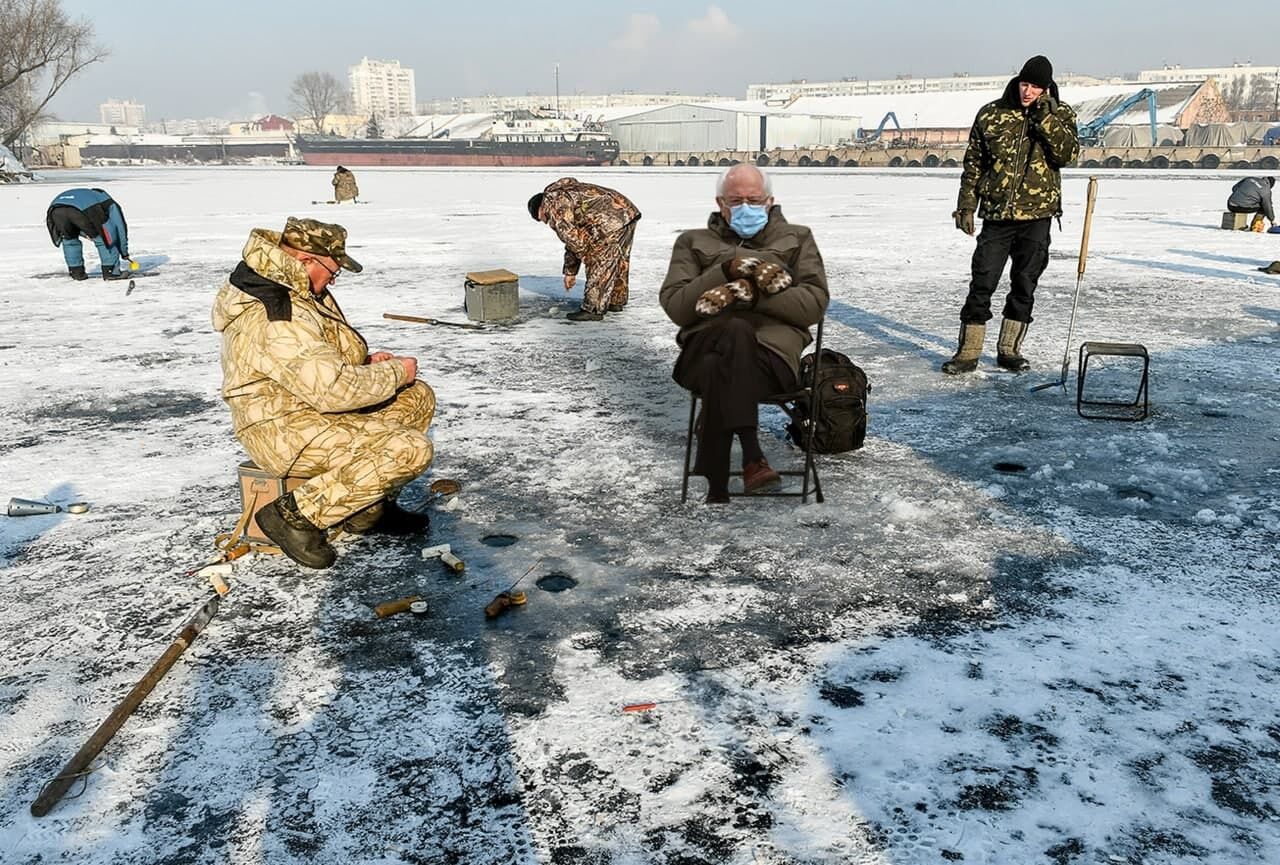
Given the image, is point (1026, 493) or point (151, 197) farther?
point (151, 197)

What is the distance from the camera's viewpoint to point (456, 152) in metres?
78.1

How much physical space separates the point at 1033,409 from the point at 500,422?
11.1 feet

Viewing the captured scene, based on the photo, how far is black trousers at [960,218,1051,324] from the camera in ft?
19.8

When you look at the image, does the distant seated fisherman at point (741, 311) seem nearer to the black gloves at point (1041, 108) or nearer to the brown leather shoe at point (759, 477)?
the brown leather shoe at point (759, 477)

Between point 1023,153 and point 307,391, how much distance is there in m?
5.00

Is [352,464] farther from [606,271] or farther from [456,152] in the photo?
[456,152]

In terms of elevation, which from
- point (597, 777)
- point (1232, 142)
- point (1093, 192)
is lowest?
point (597, 777)

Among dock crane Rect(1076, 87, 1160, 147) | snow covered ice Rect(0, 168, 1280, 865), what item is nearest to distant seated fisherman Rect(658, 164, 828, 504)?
snow covered ice Rect(0, 168, 1280, 865)

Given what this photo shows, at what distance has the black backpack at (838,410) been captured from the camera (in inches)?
184

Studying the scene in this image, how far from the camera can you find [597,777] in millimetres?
2291

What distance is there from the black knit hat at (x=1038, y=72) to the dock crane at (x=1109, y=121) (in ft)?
188

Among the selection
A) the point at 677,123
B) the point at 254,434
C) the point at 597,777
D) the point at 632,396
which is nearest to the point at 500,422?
the point at 632,396

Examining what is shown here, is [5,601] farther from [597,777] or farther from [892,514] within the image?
[892,514]

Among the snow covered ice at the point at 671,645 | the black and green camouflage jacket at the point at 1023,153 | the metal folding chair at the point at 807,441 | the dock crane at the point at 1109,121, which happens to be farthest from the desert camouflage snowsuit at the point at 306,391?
the dock crane at the point at 1109,121
